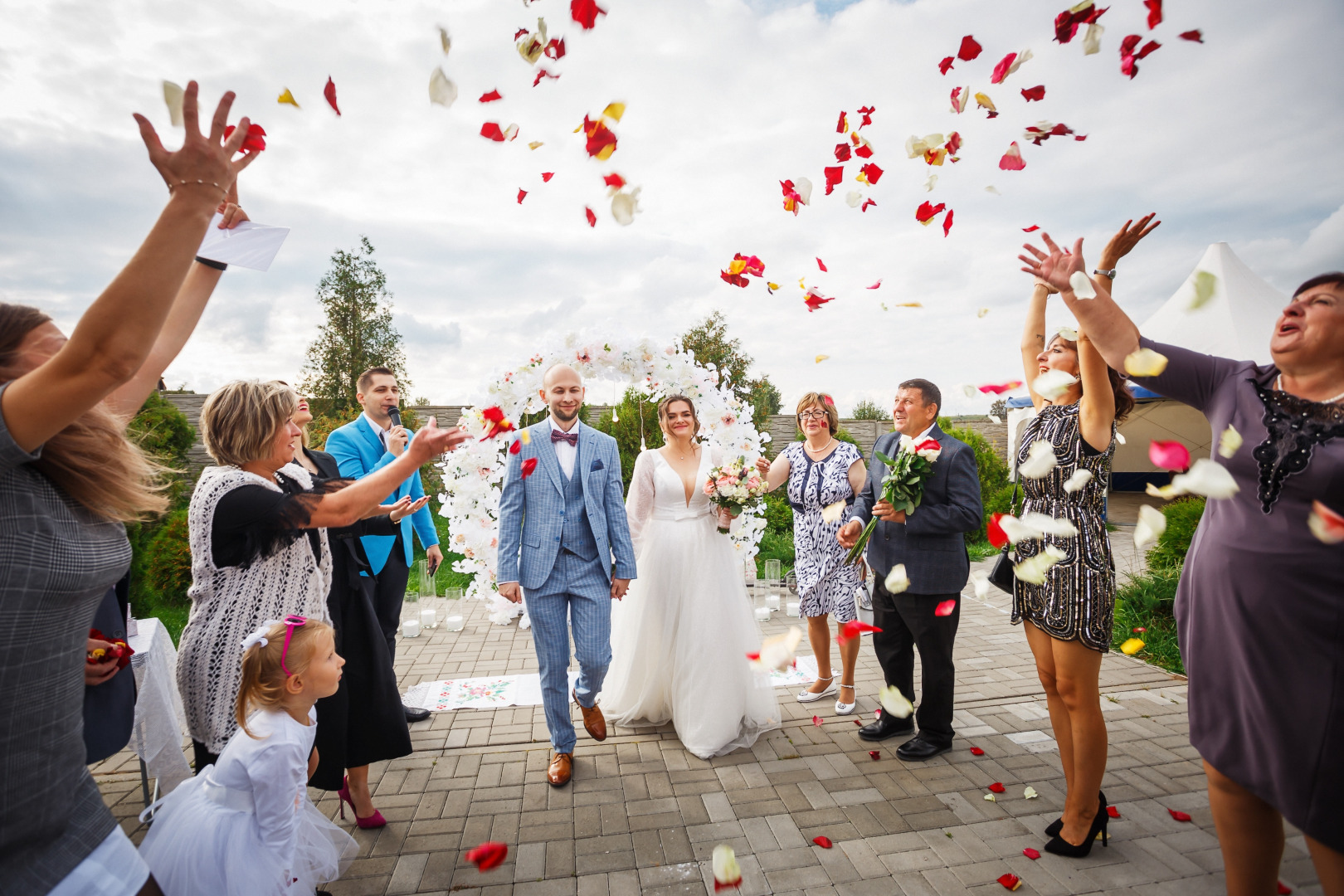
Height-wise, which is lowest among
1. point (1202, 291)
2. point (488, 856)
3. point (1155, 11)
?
point (488, 856)

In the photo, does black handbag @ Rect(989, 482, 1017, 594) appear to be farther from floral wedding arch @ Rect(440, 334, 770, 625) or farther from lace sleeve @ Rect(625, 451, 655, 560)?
floral wedding arch @ Rect(440, 334, 770, 625)

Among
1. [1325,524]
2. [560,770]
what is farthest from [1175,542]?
[560,770]

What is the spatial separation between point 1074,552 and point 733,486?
1.99 metres

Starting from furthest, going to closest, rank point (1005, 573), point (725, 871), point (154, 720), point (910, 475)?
1. point (910, 475)
2. point (1005, 573)
3. point (154, 720)
4. point (725, 871)

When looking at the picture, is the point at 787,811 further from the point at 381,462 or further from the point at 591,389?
the point at 591,389

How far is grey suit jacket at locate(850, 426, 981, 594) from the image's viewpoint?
149 inches

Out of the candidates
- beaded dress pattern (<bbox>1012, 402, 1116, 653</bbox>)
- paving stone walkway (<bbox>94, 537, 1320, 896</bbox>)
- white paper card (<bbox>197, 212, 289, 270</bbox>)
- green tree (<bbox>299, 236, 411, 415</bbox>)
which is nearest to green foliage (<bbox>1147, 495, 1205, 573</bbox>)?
paving stone walkway (<bbox>94, 537, 1320, 896</bbox>)

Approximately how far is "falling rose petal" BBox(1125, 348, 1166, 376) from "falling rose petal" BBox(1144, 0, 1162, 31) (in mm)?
1341

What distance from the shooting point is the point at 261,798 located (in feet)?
6.90

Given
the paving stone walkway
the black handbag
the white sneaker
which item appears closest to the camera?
the paving stone walkway

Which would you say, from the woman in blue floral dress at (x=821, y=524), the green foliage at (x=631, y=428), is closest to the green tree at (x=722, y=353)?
the green foliage at (x=631, y=428)

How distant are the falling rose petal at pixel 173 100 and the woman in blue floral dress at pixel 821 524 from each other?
388 centimetres

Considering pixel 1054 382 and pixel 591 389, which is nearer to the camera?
pixel 1054 382

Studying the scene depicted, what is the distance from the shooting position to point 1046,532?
295 cm
